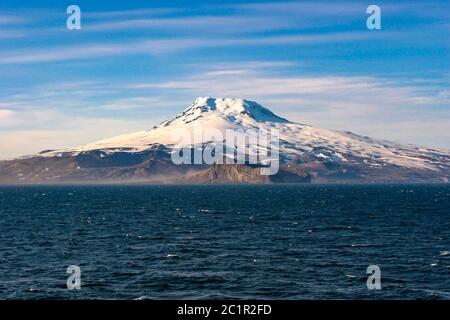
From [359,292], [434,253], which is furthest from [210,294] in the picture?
[434,253]

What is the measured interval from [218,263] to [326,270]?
13221mm

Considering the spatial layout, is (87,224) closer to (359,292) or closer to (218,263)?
(218,263)

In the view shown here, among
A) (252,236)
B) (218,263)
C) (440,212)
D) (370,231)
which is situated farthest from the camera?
(440,212)

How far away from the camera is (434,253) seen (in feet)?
257

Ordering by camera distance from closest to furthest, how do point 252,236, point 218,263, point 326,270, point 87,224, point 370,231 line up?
point 326,270, point 218,263, point 252,236, point 370,231, point 87,224

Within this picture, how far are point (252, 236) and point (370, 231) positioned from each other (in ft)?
75.0
